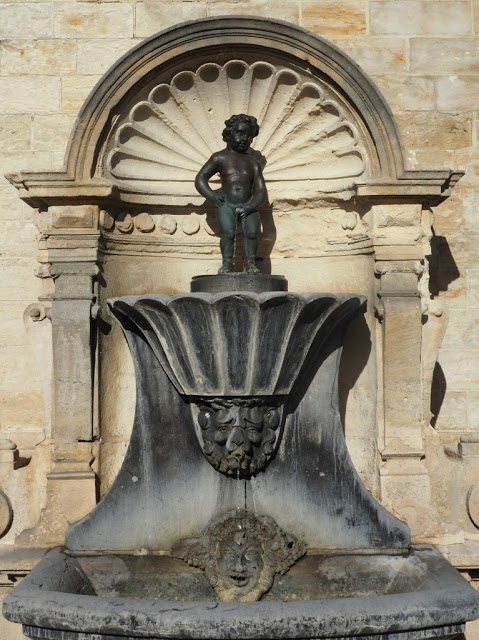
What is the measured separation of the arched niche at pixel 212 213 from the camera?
624 cm

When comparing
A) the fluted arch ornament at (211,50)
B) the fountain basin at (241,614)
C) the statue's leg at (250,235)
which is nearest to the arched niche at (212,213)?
the fluted arch ornament at (211,50)

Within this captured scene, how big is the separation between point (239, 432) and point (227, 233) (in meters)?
1.23

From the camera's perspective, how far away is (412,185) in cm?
627

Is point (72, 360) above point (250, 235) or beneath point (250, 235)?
beneath

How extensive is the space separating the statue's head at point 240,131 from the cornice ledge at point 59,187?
78cm

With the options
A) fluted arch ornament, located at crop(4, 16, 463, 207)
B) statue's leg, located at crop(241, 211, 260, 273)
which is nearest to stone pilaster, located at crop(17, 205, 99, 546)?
fluted arch ornament, located at crop(4, 16, 463, 207)

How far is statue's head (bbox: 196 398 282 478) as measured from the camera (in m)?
5.88

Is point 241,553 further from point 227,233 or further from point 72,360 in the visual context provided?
point 227,233

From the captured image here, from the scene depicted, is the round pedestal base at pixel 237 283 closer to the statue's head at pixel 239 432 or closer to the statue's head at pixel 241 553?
the statue's head at pixel 239 432

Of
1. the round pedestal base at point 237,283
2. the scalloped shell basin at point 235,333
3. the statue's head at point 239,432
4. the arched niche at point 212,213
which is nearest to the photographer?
the scalloped shell basin at point 235,333

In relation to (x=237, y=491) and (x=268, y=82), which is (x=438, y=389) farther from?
(x=268, y=82)

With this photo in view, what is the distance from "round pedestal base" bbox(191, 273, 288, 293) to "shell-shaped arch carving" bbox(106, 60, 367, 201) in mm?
894

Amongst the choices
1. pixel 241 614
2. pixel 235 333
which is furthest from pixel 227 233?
pixel 241 614

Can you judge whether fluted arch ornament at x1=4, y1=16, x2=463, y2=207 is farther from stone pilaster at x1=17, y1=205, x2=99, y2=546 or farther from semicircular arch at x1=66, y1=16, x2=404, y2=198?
stone pilaster at x1=17, y1=205, x2=99, y2=546
